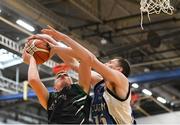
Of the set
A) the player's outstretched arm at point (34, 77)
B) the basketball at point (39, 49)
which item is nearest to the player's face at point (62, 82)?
the player's outstretched arm at point (34, 77)

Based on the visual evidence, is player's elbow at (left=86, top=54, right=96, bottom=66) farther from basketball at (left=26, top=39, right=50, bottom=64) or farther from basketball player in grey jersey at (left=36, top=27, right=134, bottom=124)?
basketball at (left=26, top=39, right=50, bottom=64)

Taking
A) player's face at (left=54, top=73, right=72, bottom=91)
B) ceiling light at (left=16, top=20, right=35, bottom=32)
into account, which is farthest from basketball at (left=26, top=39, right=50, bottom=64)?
ceiling light at (left=16, top=20, right=35, bottom=32)

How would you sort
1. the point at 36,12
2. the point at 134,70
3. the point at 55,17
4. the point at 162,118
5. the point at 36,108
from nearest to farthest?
1. the point at 36,12
2. the point at 55,17
3. the point at 134,70
4. the point at 162,118
5. the point at 36,108

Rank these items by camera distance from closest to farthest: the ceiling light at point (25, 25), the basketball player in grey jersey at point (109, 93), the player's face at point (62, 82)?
the basketball player in grey jersey at point (109, 93) → the player's face at point (62, 82) → the ceiling light at point (25, 25)

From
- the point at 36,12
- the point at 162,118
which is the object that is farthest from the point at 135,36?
the point at 162,118

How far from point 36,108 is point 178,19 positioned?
30.0 feet

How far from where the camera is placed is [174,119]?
48.5ft

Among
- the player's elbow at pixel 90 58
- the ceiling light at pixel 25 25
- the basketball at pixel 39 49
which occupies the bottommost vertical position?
the player's elbow at pixel 90 58

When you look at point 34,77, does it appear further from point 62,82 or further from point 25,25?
point 25,25

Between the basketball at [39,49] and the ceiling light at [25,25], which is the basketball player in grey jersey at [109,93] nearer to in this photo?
the basketball at [39,49]

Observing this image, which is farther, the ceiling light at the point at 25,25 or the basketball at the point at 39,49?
the ceiling light at the point at 25,25

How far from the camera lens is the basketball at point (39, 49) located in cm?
389

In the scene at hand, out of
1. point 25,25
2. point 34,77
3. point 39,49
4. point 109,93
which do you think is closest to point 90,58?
point 109,93

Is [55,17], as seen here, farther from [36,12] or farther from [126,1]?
[126,1]
